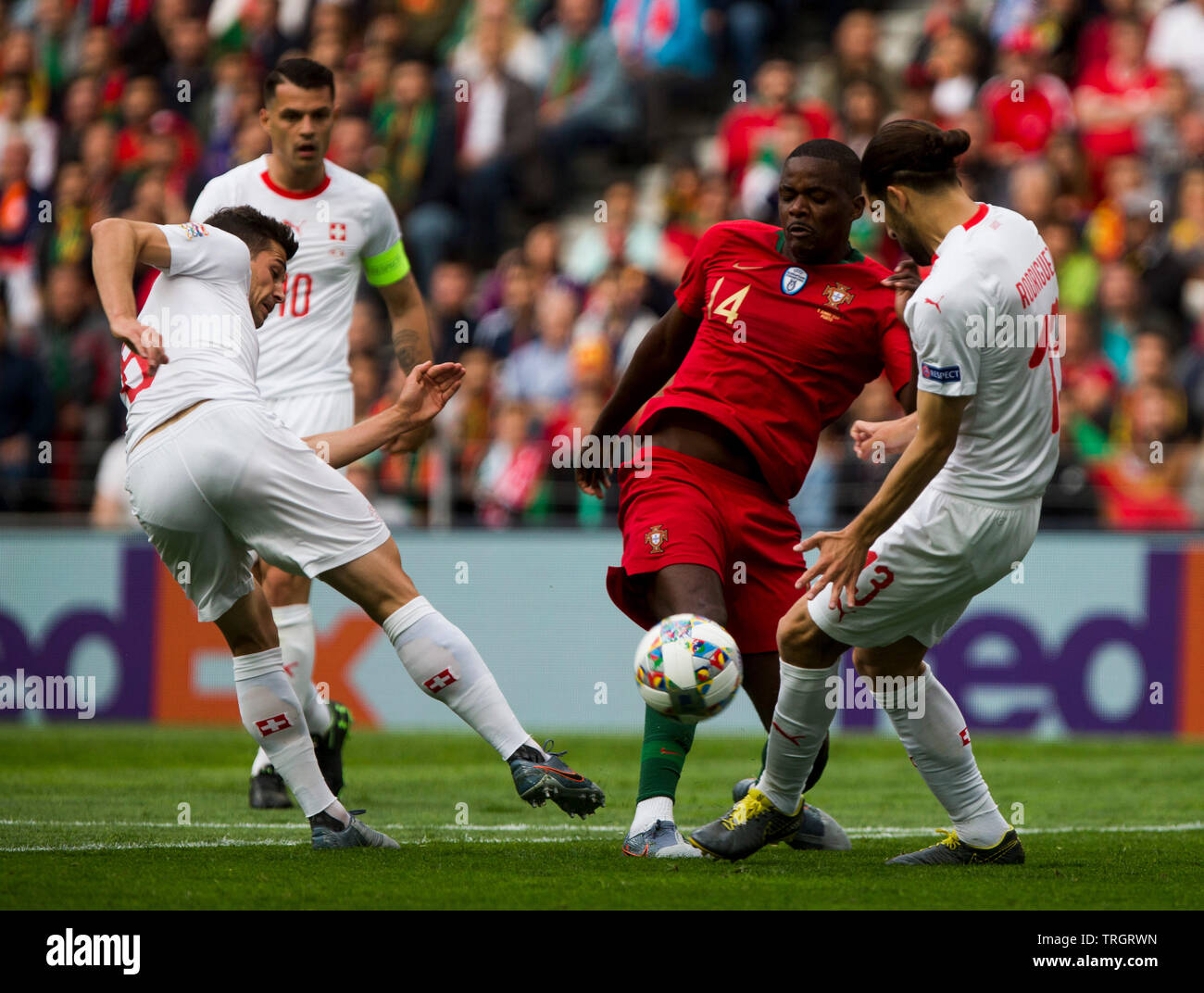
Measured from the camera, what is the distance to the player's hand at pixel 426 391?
602 centimetres

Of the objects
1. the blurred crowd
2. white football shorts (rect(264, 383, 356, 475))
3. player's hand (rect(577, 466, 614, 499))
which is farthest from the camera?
the blurred crowd

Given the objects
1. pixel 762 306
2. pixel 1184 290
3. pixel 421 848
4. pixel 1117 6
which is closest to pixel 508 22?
pixel 1117 6

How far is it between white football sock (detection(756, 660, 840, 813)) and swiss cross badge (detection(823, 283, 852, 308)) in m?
1.39

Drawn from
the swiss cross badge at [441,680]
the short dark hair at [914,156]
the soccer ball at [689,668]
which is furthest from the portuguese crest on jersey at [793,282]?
the swiss cross badge at [441,680]

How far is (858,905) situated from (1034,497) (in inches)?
60.1

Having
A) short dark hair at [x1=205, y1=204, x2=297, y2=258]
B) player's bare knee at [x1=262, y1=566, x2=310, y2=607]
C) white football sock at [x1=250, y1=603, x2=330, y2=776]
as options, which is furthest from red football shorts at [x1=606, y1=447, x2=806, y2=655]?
player's bare knee at [x1=262, y1=566, x2=310, y2=607]

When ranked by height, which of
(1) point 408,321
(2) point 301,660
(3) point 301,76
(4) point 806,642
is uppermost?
(3) point 301,76

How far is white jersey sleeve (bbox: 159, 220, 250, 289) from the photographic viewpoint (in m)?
5.80

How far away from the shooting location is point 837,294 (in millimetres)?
6281

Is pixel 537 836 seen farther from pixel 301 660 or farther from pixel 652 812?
pixel 301 660

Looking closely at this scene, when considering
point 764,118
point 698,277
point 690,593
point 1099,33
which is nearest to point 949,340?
point 690,593

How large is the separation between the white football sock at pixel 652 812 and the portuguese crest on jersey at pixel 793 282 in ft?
6.22

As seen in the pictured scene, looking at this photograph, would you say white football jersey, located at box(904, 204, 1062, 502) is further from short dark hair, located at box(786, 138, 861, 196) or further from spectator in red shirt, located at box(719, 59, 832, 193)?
spectator in red shirt, located at box(719, 59, 832, 193)

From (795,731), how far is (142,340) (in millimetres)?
2448
